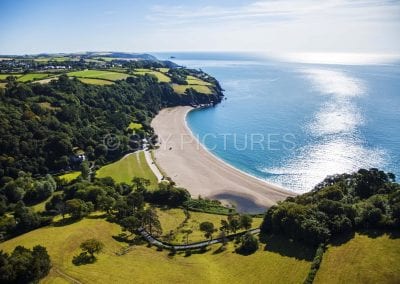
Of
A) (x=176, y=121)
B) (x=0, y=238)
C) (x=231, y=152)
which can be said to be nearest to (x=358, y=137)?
(x=231, y=152)

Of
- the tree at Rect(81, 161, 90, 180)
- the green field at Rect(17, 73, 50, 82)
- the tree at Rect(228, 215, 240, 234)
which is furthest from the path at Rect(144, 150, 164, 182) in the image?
the green field at Rect(17, 73, 50, 82)

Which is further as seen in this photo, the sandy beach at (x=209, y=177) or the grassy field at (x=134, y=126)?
the grassy field at (x=134, y=126)

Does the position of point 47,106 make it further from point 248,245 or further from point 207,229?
point 248,245

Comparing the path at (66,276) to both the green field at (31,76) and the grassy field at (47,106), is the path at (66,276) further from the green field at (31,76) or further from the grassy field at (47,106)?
the green field at (31,76)

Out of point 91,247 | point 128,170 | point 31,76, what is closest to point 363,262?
Answer: point 91,247

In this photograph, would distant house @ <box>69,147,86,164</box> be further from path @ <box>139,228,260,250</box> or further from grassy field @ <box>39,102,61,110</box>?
path @ <box>139,228,260,250</box>

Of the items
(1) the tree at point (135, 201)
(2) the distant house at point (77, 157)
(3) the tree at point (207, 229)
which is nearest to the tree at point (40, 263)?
(1) the tree at point (135, 201)
